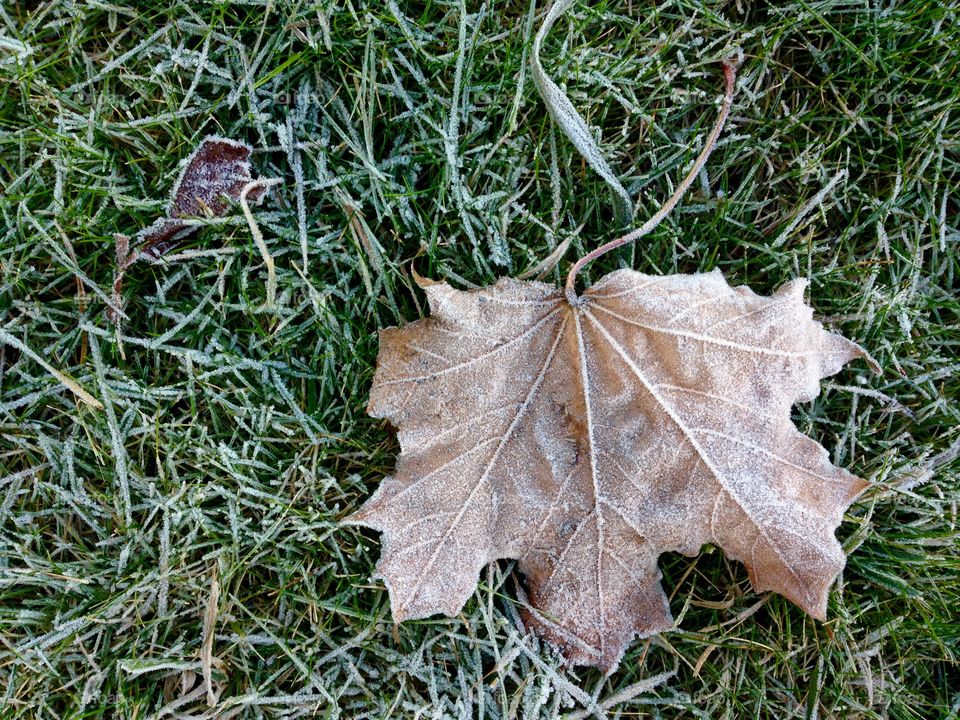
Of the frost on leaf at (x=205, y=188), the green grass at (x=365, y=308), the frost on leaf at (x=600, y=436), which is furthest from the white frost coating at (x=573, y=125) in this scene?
the frost on leaf at (x=205, y=188)

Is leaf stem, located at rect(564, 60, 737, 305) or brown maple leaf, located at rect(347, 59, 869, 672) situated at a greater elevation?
leaf stem, located at rect(564, 60, 737, 305)

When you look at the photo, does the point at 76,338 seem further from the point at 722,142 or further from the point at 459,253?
the point at 722,142

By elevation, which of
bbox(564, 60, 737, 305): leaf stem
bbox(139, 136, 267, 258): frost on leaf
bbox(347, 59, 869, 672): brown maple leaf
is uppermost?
bbox(139, 136, 267, 258): frost on leaf

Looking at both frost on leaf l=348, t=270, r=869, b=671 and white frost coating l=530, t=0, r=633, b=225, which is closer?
frost on leaf l=348, t=270, r=869, b=671

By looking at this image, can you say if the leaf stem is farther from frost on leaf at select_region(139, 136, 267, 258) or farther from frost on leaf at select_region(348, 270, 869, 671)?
frost on leaf at select_region(139, 136, 267, 258)

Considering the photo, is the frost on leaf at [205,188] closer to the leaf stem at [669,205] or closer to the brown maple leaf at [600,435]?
the brown maple leaf at [600,435]

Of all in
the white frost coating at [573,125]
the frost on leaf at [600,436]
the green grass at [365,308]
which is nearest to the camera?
the frost on leaf at [600,436]

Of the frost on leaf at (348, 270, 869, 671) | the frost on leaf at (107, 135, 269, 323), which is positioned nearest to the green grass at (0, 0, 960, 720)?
the frost on leaf at (107, 135, 269, 323)
